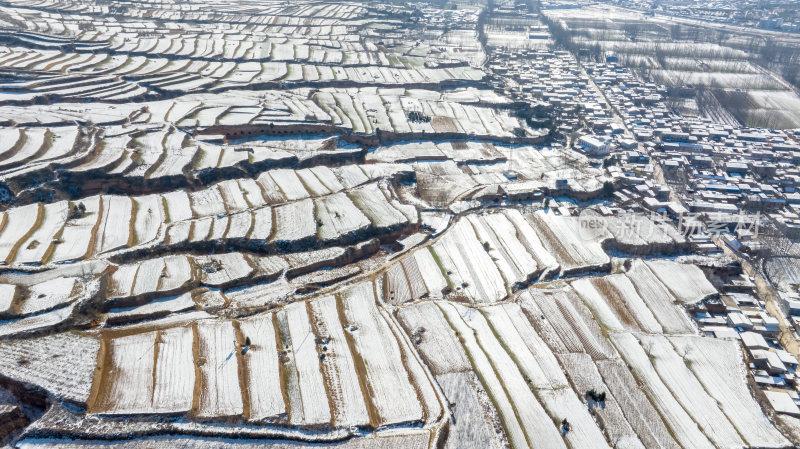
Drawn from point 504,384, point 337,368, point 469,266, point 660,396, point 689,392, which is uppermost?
point 337,368

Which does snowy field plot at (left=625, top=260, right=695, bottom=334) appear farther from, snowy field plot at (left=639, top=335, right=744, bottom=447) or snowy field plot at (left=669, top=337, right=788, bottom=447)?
snowy field plot at (left=639, top=335, right=744, bottom=447)

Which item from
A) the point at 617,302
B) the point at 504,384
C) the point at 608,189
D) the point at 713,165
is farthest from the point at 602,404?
the point at 713,165

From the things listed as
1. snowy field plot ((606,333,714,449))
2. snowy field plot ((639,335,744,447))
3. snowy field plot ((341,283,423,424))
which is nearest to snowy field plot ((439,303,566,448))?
snowy field plot ((341,283,423,424))

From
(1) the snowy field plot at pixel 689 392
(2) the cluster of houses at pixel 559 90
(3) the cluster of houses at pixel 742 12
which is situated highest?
(3) the cluster of houses at pixel 742 12

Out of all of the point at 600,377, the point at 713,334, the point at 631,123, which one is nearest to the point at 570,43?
the point at 631,123

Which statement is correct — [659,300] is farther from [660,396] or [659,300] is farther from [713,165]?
[713,165]

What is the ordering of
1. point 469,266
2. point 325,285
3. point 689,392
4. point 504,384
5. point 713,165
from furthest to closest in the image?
point 713,165 → point 469,266 → point 325,285 → point 689,392 → point 504,384

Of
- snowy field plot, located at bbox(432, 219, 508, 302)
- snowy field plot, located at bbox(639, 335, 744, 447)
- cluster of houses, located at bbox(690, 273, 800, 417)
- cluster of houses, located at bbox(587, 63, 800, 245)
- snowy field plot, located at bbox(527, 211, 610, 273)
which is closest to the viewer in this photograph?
snowy field plot, located at bbox(639, 335, 744, 447)

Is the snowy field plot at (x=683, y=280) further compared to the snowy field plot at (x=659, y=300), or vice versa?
the snowy field plot at (x=683, y=280)

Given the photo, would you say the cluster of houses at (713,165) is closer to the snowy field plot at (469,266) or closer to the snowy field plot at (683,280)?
the snowy field plot at (683,280)

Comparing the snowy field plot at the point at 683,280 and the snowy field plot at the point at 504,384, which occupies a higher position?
the snowy field plot at the point at 504,384

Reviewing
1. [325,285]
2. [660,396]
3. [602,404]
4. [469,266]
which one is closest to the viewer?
[602,404]

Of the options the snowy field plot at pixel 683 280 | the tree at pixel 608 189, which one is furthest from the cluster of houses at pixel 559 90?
the snowy field plot at pixel 683 280
